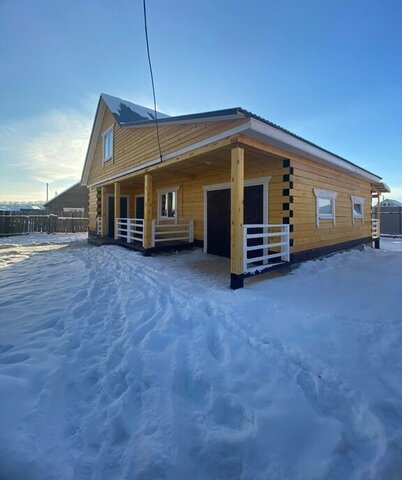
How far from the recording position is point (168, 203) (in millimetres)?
11078

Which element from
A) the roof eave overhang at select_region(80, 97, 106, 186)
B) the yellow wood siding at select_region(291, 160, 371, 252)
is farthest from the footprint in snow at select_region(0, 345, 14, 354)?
the roof eave overhang at select_region(80, 97, 106, 186)

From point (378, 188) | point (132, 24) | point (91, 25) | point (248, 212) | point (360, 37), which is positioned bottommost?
point (248, 212)

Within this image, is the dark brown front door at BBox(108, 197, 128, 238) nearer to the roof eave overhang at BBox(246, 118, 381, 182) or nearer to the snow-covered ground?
the snow-covered ground

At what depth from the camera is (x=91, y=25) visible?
5.29 meters

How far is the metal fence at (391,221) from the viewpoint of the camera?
17.4 m

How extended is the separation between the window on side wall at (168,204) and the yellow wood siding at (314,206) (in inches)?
207

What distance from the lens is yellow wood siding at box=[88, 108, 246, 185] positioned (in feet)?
19.0

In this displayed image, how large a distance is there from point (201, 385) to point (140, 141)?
337 inches

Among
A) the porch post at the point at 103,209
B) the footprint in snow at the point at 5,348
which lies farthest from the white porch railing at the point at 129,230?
the footprint in snow at the point at 5,348

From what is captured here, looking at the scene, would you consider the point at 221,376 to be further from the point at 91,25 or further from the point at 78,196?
the point at 78,196

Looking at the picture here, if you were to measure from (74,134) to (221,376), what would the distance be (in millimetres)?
13690

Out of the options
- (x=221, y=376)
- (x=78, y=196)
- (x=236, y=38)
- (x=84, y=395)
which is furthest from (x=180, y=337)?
(x=78, y=196)

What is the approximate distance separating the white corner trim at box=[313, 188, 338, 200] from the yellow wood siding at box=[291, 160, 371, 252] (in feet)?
0.33

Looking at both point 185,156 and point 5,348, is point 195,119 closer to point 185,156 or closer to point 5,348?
point 185,156
